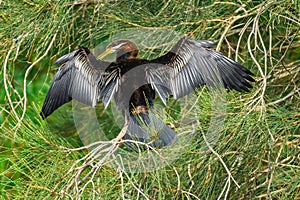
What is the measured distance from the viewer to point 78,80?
2.13 m

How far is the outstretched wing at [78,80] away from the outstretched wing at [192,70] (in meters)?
0.16

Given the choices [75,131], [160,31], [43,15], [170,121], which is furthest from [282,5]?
[75,131]

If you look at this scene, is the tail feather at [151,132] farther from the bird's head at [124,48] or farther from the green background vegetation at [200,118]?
the bird's head at [124,48]

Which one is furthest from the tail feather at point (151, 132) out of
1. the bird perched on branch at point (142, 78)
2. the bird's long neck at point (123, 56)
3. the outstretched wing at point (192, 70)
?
the bird's long neck at point (123, 56)

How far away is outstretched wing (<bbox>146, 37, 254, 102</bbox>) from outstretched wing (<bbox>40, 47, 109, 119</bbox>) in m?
0.16

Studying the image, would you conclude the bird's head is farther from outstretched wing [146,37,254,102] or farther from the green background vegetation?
outstretched wing [146,37,254,102]

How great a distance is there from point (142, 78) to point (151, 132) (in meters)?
0.35

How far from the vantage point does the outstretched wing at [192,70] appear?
6.51 ft

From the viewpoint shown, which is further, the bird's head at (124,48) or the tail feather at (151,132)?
the bird's head at (124,48)

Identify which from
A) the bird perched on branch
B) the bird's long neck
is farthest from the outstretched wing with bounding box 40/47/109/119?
the bird's long neck

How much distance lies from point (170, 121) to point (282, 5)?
525mm

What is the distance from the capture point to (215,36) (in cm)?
229

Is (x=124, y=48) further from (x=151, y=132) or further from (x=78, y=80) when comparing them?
(x=151, y=132)

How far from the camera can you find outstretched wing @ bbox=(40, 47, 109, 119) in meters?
2.10
